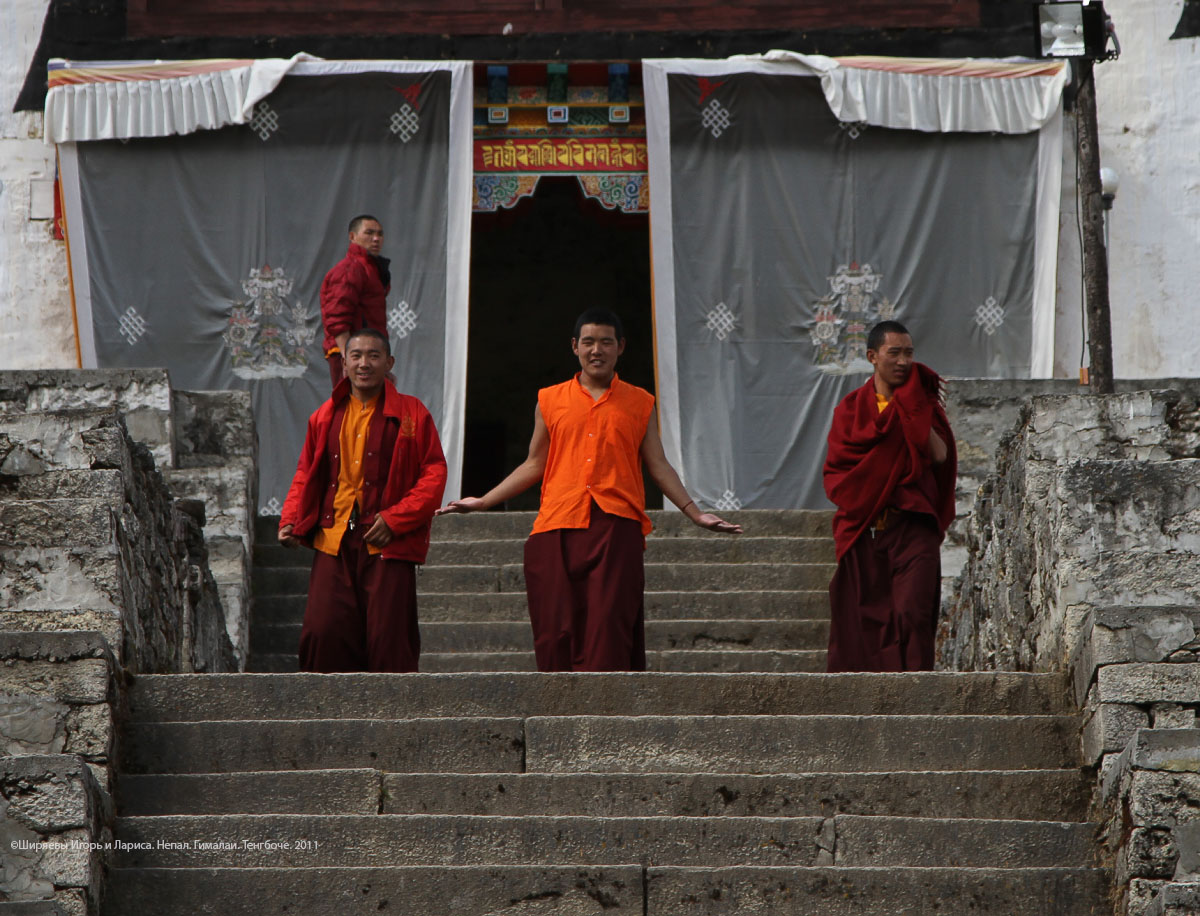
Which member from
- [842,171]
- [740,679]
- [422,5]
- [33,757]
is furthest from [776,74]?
[33,757]

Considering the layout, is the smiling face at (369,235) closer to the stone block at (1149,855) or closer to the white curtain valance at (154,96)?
the white curtain valance at (154,96)

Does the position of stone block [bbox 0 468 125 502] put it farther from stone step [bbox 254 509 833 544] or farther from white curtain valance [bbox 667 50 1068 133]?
white curtain valance [bbox 667 50 1068 133]

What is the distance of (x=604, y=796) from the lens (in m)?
4.62

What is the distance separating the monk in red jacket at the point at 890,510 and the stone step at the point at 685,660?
27 cm

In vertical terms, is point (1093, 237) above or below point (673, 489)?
above

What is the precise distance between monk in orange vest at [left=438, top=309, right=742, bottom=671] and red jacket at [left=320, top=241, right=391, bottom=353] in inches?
101

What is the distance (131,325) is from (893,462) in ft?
17.0

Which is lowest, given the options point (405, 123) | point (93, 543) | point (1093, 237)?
point (93, 543)

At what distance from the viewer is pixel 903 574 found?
Answer: 656 cm

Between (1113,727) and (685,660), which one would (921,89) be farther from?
(1113,727)

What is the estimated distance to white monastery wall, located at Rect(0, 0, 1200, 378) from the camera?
10805 millimetres

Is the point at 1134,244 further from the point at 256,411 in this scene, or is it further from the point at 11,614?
the point at 11,614

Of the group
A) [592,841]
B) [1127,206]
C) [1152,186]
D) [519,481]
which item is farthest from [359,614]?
[1152,186]

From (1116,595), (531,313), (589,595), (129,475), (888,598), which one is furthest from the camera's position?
(531,313)
